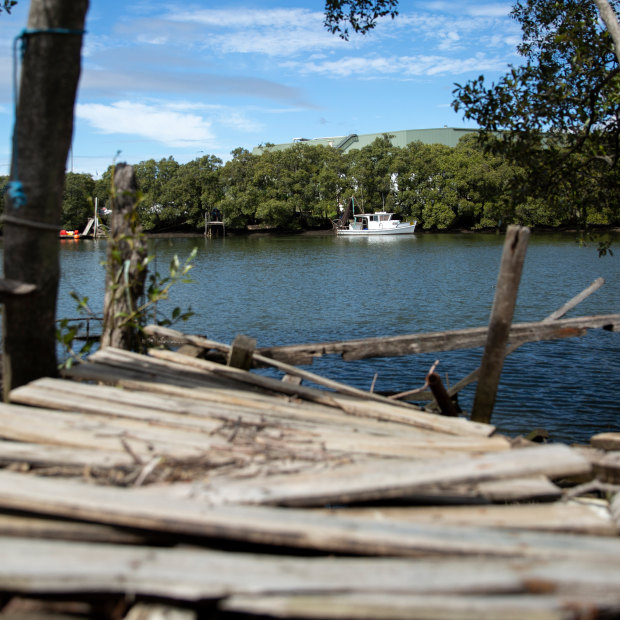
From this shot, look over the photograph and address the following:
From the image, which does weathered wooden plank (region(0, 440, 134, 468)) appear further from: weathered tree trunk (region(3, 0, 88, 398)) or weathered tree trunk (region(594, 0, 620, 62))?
weathered tree trunk (region(594, 0, 620, 62))

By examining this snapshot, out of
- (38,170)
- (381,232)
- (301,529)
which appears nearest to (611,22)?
(38,170)

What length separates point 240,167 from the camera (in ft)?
345

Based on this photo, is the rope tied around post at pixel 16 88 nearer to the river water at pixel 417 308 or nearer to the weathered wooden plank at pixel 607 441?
the river water at pixel 417 308

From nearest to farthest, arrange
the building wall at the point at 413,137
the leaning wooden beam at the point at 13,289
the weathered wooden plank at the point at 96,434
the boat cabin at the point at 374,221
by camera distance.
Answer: the weathered wooden plank at the point at 96,434 → the leaning wooden beam at the point at 13,289 → the boat cabin at the point at 374,221 → the building wall at the point at 413,137

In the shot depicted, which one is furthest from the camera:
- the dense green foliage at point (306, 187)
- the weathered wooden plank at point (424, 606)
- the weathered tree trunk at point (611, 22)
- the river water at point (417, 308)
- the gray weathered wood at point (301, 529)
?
the dense green foliage at point (306, 187)

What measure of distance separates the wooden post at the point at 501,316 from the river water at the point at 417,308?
3324mm

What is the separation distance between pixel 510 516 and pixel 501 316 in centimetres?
405

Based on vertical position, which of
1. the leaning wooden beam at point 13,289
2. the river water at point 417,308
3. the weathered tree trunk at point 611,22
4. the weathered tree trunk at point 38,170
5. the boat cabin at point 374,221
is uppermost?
the boat cabin at point 374,221

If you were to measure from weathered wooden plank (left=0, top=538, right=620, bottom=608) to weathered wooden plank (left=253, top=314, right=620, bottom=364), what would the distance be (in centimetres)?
494

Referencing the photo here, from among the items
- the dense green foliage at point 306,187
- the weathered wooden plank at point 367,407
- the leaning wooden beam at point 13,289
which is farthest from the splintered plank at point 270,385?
the dense green foliage at point 306,187

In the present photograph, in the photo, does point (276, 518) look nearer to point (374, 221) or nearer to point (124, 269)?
point (124, 269)

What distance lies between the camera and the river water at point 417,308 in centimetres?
1342

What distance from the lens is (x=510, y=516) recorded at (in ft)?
11.6

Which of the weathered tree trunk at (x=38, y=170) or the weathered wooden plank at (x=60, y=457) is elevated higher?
the weathered tree trunk at (x=38, y=170)
